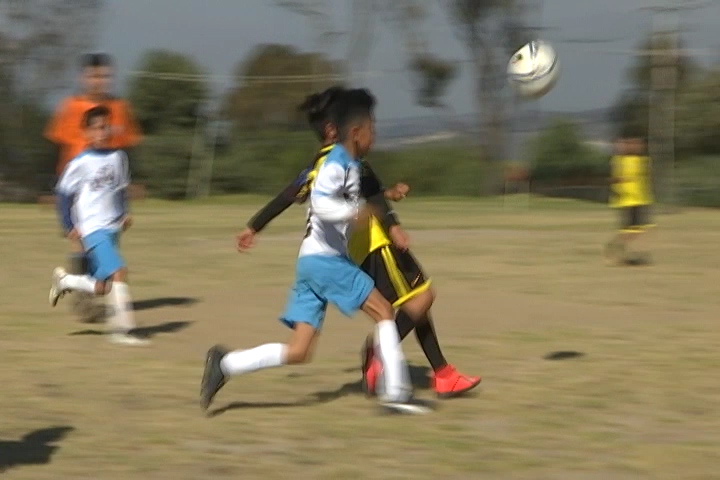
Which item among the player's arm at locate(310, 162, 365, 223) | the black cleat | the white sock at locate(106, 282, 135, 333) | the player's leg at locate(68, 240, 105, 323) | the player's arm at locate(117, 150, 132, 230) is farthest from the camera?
the player's leg at locate(68, 240, 105, 323)

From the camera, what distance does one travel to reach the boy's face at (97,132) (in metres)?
9.29

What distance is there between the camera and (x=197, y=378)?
8.05 metres

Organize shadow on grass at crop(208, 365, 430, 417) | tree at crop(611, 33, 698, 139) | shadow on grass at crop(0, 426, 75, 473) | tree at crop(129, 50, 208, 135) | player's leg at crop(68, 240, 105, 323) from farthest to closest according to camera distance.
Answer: tree at crop(129, 50, 208, 135)
tree at crop(611, 33, 698, 139)
player's leg at crop(68, 240, 105, 323)
shadow on grass at crop(208, 365, 430, 417)
shadow on grass at crop(0, 426, 75, 473)

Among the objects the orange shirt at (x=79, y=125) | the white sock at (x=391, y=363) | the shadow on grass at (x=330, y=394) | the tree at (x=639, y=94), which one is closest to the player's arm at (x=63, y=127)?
the orange shirt at (x=79, y=125)

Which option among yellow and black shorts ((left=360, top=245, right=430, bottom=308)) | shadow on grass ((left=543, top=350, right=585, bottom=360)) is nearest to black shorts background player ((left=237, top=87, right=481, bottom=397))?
yellow and black shorts ((left=360, top=245, right=430, bottom=308))

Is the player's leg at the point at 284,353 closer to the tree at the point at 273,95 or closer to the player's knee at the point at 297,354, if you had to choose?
the player's knee at the point at 297,354

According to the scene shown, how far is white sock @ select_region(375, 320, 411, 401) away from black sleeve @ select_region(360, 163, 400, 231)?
0.51 meters

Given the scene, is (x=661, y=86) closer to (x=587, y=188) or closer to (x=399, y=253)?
(x=587, y=188)

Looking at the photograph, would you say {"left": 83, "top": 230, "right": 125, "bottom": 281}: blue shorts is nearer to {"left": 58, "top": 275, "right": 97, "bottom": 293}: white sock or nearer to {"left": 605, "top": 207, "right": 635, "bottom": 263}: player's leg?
{"left": 58, "top": 275, "right": 97, "bottom": 293}: white sock

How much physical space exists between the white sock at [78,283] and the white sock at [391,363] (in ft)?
10.1

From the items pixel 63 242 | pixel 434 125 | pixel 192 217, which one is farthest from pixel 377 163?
pixel 63 242

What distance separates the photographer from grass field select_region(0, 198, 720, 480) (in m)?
6.15

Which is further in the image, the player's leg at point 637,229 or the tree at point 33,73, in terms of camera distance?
the tree at point 33,73

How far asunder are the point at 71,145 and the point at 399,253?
3963 mm
